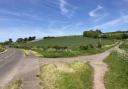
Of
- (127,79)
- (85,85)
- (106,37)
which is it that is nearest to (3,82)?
(85,85)

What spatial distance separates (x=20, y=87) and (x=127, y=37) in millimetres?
171811

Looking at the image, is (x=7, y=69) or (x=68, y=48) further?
(x=68, y=48)

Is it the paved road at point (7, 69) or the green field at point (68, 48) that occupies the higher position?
the green field at point (68, 48)

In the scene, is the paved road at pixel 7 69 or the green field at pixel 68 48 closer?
the paved road at pixel 7 69

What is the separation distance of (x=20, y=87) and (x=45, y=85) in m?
1.69

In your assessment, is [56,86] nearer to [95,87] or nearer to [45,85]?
[45,85]

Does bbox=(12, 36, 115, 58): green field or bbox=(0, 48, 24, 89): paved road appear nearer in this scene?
bbox=(0, 48, 24, 89): paved road

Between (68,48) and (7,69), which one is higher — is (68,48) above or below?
above

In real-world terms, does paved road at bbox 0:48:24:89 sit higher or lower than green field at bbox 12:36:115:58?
lower

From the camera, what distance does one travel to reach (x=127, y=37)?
18462 centimetres

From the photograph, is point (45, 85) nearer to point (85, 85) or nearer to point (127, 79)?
point (85, 85)

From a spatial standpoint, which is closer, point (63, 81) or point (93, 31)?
point (63, 81)

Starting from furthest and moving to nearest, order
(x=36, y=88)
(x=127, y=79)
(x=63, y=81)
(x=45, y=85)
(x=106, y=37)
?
(x=106, y=37)
(x=127, y=79)
(x=63, y=81)
(x=45, y=85)
(x=36, y=88)

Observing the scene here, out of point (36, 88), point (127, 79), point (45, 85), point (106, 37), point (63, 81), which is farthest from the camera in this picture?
point (106, 37)
